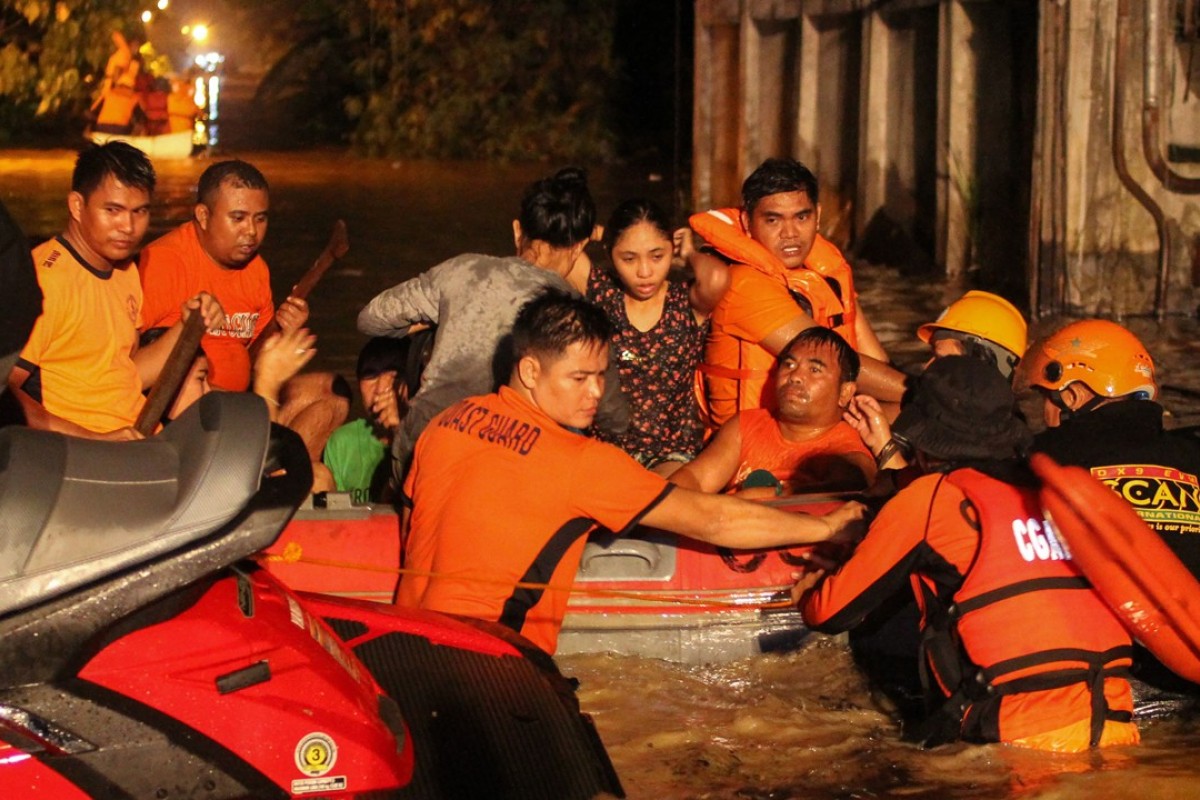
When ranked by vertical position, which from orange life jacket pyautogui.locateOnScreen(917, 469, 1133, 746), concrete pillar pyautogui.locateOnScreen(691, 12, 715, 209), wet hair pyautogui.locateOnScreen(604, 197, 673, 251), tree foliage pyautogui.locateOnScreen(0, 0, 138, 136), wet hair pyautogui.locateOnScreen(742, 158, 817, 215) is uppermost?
tree foliage pyautogui.locateOnScreen(0, 0, 138, 136)

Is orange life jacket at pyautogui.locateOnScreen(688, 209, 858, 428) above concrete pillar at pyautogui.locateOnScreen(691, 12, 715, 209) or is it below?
below

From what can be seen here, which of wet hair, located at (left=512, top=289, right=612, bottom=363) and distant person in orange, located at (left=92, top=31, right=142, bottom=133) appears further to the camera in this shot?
distant person in orange, located at (left=92, top=31, right=142, bottom=133)

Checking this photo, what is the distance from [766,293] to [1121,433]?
6.00 ft

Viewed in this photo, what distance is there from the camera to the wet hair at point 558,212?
5863 millimetres

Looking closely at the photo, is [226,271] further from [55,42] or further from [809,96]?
[55,42]

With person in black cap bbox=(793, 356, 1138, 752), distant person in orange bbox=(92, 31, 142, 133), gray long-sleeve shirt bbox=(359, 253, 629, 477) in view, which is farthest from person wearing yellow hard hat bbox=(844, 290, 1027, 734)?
distant person in orange bbox=(92, 31, 142, 133)

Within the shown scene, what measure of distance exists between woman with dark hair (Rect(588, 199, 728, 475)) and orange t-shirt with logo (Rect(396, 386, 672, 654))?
1.34m

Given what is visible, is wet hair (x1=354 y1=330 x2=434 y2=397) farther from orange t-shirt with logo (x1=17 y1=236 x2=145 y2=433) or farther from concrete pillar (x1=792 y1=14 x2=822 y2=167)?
concrete pillar (x1=792 y1=14 x2=822 y2=167)

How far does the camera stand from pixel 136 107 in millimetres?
23547

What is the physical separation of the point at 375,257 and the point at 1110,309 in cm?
710

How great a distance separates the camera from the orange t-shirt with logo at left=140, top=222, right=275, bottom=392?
244 inches

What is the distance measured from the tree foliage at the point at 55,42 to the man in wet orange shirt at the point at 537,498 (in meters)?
12.7

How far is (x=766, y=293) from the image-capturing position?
6.18 m

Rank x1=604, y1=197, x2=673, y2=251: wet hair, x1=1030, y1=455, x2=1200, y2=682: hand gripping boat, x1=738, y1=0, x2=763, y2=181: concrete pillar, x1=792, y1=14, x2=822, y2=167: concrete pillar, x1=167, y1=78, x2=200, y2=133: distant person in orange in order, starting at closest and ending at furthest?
1. x1=1030, y1=455, x2=1200, y2=682: hand gripping boat
2. x1=604, y1=197, x2=673, y2=251: wet hair
3. x1=792, y1=14, x2=822, y2=167: concrete pillar
4. x1=738, y1=0, x2=763, y2=181: concrete pillar
5. x1=167, y1=78, x2=200, y2=133: distant person in orange
